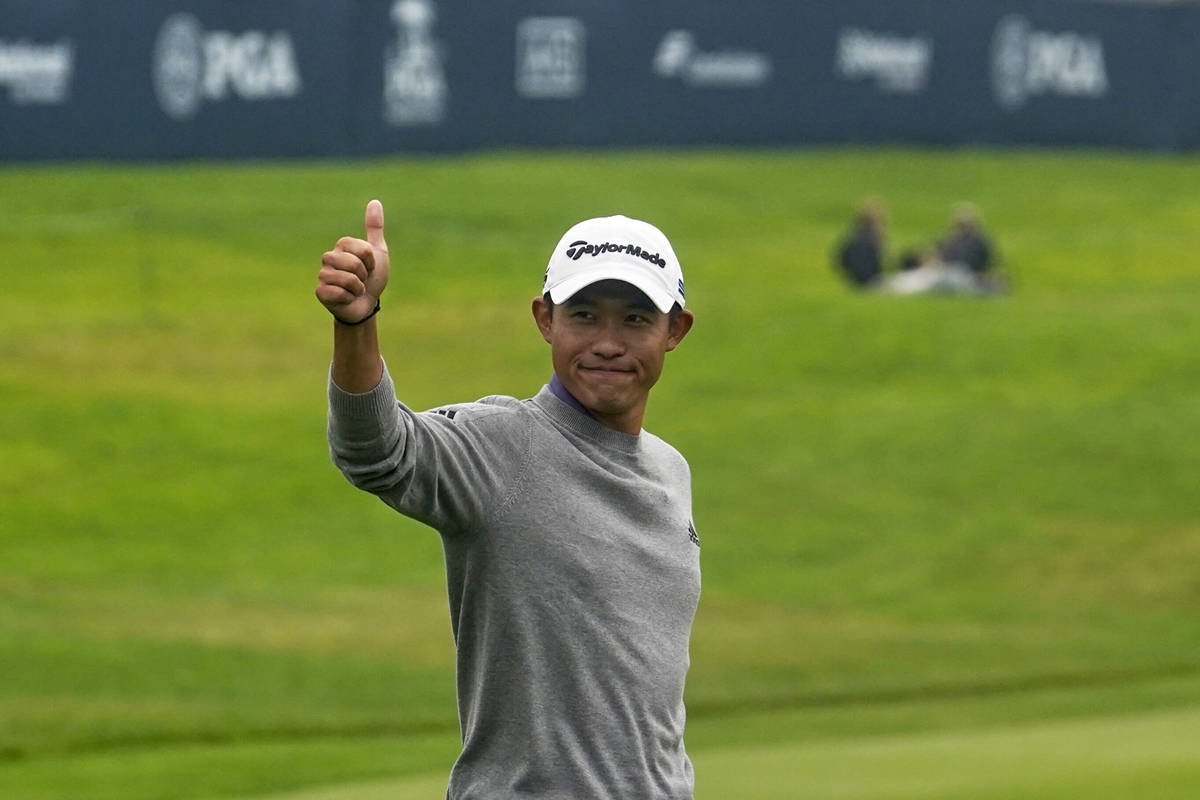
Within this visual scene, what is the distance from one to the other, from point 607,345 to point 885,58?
81.5ft

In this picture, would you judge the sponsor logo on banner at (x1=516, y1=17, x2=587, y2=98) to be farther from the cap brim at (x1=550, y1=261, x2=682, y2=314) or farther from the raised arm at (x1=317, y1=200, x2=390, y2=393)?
the raised arm at (x1=317, y1=200, x2=390, y2=393)

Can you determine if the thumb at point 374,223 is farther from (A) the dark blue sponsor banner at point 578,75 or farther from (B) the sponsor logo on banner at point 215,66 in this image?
(B) the sponsor logo on banner at point 215,66

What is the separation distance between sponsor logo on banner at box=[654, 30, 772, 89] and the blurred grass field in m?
2.39

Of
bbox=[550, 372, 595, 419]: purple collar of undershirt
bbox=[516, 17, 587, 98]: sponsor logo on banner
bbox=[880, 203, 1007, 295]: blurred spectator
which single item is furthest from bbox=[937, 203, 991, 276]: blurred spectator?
bbox=[550, 372, 595, 419]: purple collar of undershirt

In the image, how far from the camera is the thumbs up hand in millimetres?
3379

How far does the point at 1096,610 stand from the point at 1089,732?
5711 millimetres

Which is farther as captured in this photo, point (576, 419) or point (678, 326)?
point (678, 326)

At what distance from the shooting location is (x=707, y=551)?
17.2 metres

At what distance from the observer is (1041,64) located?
28938 mm

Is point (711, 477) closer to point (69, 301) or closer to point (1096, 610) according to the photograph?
point (1096, 610)

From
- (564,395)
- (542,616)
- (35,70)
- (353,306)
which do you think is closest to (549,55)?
(35,70)

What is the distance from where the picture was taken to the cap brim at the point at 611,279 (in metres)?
3.77

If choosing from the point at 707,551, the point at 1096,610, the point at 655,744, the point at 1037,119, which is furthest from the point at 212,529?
the point at 1037,119

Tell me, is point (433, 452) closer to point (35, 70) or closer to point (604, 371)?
point (604, 371)
